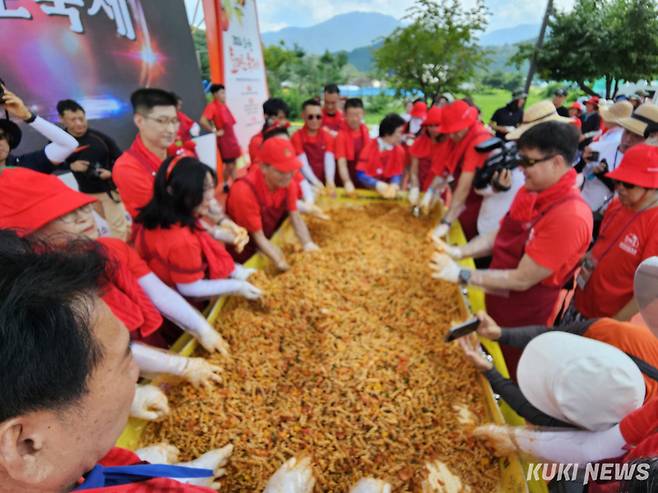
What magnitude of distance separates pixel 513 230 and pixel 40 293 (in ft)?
9.35

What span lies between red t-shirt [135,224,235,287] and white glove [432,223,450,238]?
226 centimetres

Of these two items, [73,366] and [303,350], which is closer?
[73,366]

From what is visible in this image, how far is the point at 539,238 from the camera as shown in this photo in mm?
2111

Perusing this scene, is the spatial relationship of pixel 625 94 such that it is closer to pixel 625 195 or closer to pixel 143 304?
pixel 625 195

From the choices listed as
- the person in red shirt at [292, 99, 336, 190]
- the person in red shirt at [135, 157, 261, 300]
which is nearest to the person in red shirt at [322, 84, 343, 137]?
the person in red shirt at [292, 99, 336, 190]

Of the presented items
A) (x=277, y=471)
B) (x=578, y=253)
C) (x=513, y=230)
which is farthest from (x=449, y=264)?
(x=277, y=471)

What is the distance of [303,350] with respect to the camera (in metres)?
2.09

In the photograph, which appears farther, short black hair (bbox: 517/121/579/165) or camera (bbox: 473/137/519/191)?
camera (bbox: 473/137/519/191)

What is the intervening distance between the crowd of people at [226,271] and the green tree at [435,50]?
21.4ft

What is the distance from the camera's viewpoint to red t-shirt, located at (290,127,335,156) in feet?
18.0

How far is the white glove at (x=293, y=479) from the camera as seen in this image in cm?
137

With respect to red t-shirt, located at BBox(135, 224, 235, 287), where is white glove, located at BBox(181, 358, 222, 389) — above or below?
below

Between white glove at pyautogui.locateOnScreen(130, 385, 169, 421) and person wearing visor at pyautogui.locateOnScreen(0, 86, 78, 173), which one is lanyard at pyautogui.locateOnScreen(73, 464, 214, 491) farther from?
person wearing visor at pyautogui.locateOnScreen(0, 86, 78, 173)

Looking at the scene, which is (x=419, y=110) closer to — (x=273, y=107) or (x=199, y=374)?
(x=273, y=107)
